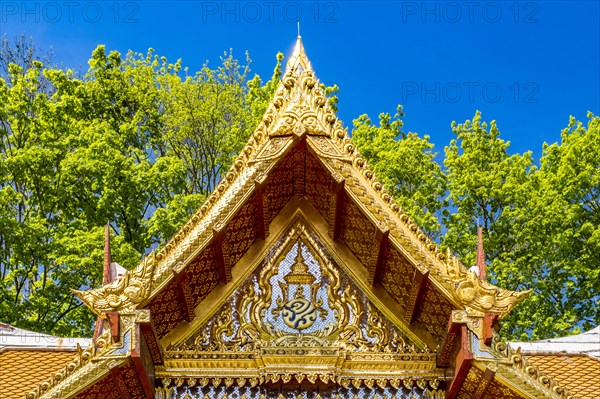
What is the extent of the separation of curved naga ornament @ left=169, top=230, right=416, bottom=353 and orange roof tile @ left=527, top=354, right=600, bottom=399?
6.82 ft

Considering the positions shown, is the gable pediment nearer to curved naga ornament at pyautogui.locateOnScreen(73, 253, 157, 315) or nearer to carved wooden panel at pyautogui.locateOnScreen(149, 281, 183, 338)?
carved wooden panel at pyautogui.locateOnScreen(149, 281, 183, 338)

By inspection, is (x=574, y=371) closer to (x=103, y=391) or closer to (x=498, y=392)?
(x=498, y=392)

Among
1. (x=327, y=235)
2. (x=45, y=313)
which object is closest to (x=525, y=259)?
(x=45, y=313)

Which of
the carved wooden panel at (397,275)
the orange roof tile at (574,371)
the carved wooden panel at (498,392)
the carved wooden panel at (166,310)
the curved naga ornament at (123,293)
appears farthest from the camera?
the orange roof tile at (574,371)

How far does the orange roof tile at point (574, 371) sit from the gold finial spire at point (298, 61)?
410 cm

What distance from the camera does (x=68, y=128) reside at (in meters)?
36.2

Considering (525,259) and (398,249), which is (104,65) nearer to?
(525,259)

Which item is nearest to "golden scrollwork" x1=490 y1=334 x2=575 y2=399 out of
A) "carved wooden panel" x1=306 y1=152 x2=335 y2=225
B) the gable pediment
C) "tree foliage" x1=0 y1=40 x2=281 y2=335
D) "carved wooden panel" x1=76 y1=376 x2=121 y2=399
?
the gable pediment

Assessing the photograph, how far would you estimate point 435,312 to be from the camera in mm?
10672

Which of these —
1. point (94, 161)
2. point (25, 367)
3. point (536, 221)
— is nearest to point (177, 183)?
point (94, 161)

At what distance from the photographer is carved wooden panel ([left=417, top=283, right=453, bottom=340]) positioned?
10438 mm

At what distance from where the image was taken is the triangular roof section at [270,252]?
10.0 metres

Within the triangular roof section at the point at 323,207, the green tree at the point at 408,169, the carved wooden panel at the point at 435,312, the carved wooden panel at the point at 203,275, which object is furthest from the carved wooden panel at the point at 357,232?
the green tree at the point at 408,169

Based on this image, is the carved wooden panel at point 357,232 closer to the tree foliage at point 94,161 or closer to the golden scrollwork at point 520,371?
the golden scrollwork at point 520,371
